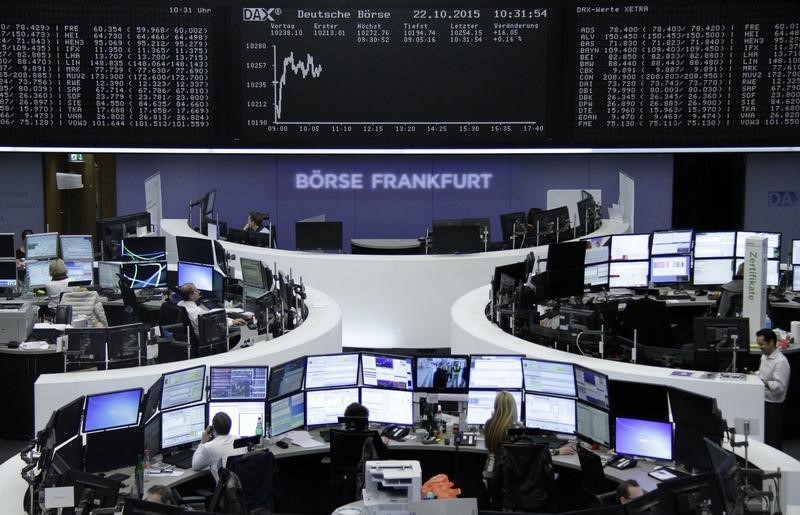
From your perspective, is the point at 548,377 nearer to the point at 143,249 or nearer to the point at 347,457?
the point at 347,457

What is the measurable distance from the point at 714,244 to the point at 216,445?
253 inches

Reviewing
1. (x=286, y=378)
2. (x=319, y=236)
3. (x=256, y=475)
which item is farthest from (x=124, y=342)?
(x=319, y=236)

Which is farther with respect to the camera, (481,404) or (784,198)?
(784,198)

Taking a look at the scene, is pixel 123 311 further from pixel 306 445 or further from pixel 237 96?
pixel 306 445

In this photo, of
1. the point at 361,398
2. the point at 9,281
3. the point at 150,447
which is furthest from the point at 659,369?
the point at 9,281

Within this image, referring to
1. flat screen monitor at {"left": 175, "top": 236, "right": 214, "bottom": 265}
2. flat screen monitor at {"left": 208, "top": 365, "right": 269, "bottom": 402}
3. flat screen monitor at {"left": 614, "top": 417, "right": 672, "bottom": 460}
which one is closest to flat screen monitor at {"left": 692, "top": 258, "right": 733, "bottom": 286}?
flat screen monitor at {"left": 614, "top": 417, "right": 672, "bottom": 460}

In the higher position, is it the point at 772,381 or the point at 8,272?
the point at 8,272

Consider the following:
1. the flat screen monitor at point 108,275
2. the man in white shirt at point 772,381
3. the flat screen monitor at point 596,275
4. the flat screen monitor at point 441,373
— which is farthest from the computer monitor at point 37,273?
the man in white shirt at point 772,381

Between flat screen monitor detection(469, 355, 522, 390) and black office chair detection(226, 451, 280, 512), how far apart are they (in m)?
1.62

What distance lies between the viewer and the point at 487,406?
766 cm

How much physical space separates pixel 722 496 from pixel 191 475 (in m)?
3.28

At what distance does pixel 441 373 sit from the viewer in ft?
25.4

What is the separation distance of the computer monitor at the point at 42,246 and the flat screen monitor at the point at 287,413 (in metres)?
5.98

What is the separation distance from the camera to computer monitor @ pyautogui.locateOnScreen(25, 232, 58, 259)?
12.5 m
